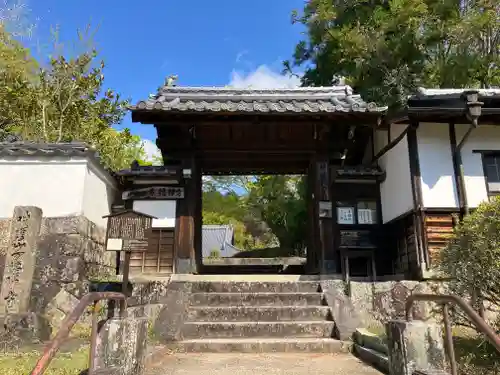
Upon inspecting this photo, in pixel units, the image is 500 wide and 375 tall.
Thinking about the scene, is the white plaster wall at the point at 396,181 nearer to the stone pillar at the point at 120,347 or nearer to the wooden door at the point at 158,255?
the wooden door at the point at 158,255

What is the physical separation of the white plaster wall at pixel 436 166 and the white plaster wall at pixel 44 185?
776 centimetres

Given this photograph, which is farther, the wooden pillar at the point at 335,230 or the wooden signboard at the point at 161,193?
the wooden signboard at the point at 161,193

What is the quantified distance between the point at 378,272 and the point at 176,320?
18.9 feet

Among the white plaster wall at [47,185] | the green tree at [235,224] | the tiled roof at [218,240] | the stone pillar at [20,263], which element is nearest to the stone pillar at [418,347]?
the stone pillar at [20,263]

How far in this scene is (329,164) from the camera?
1007cm

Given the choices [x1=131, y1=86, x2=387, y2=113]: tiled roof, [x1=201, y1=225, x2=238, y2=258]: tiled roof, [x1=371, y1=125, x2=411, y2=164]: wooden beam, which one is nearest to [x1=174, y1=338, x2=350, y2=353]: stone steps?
[x1=131, y1=86, x2=387, y2=113]: tiled roof

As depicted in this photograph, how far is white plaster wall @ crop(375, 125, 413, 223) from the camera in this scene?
916 cm

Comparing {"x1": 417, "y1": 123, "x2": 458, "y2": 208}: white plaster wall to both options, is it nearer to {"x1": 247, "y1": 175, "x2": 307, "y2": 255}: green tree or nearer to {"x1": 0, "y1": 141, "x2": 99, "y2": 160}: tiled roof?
{"x1": 0, "y1": 141, "x2": 99, "y2": 160}: tiled roof

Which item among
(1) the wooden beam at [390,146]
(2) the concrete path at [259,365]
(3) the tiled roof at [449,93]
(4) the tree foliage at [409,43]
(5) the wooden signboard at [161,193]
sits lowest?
(2) the concrete path at [259,365]

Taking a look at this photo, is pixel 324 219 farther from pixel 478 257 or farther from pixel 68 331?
pixel 68 331

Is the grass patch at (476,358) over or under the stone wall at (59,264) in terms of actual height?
under

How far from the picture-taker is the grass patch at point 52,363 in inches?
185

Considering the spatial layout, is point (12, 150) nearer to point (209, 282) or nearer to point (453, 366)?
point (209, 282)

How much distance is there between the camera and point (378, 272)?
10.0 metres
